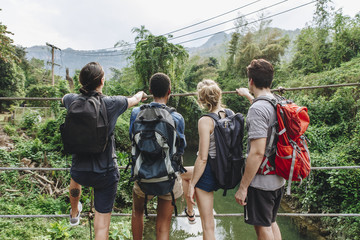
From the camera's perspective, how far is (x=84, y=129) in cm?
128

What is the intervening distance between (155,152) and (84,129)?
438 millimetres

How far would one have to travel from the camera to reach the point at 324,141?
6625 millimetres

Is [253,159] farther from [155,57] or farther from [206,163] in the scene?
[155,57]

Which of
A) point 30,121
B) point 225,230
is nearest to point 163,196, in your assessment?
point 225,230

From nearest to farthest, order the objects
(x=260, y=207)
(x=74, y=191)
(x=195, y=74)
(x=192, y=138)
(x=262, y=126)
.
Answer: (x=262, y=126), (x=260, y=207), (x=74, y=191), (x=192, y=138), (x=195, y=74)

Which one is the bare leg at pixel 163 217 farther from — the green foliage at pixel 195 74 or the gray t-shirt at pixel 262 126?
the green foliage at pixel 195 74

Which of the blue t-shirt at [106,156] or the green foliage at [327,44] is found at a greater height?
the green foliage at [327,44]

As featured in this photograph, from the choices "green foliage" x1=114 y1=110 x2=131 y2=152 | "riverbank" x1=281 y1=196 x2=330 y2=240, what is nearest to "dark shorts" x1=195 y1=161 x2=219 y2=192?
"riverbank" x1=281 y1=196 x2=330 y2=240

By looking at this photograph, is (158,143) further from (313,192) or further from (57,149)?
(57,149)

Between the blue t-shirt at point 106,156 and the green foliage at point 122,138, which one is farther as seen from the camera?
the green foliage at point 122,138

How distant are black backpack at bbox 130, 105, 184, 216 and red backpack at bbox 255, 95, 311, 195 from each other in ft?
1.84

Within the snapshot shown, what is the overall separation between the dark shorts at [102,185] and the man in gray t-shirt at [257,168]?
823 millimetres

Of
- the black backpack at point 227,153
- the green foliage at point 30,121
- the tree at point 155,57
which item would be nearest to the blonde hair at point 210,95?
the black backpack at point 227,153

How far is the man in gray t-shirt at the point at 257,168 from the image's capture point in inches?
49.3
